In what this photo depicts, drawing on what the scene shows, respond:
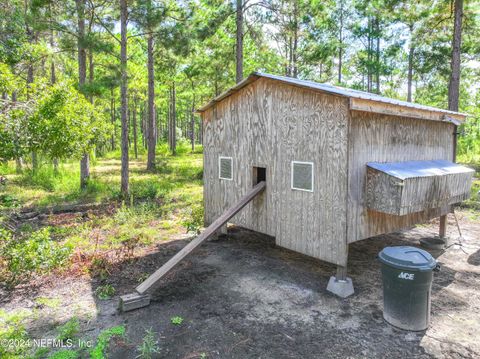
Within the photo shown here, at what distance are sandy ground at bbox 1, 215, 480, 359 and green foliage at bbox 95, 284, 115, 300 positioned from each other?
4.6 inches

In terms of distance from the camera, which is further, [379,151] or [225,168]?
[225,168]

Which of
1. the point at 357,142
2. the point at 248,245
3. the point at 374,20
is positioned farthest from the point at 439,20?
the point at 248,245

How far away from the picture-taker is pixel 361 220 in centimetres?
533

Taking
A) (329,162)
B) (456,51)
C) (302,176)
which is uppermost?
(456,51)

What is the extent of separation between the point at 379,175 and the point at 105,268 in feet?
18.0

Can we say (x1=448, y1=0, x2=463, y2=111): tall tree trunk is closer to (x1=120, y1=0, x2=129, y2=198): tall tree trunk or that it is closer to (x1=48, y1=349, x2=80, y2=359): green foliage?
(x1=120, y1=0, x2=129, y2=198): tall tree trunk

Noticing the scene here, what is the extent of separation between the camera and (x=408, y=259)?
4.07 metres

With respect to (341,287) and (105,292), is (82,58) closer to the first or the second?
(105,292)

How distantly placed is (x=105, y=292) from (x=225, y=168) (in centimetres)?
373

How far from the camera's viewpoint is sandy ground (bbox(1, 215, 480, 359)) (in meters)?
3.80

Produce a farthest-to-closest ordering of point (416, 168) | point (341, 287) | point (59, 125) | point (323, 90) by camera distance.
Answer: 1. point (59, 125)
2. point (416, 168)
3. point (341, 287)
4. point (323, 90)

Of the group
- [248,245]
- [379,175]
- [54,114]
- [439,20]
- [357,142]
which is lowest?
[248,245]

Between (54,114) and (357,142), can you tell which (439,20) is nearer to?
(357,142)

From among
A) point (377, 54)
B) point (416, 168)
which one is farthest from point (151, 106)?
point (416, 168)
